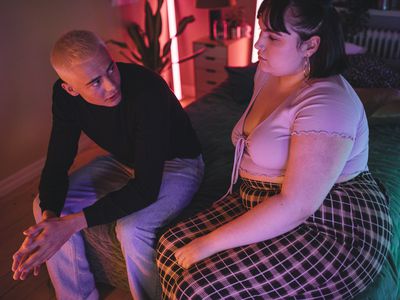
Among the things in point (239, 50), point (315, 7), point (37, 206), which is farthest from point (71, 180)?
Result: point (239, 50)

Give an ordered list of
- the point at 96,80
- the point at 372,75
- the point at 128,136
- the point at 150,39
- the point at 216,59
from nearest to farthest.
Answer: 1. the point at 96,80
2. the point at 128,136
3. the point at 372,75
4. the point at 150,39
5. the point at 216,59

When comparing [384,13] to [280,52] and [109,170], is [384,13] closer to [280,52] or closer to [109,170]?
[280,52]

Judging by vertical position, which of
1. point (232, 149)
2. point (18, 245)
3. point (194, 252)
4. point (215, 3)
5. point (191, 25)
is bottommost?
point (18, 245)

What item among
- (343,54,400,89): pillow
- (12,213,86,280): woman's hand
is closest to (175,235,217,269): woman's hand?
(12,213,86,280): woman's hand

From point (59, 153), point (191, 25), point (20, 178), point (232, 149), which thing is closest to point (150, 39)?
point (191, 25)

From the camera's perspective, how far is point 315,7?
3.14 ft

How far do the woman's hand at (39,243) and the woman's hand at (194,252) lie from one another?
0.39 meters

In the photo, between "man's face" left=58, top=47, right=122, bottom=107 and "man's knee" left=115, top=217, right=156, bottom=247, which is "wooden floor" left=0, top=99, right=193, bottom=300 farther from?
"man's face" left=58, top=47, right=122, bottom=107

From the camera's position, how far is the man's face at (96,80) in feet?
3.84

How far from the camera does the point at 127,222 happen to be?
1.29 m

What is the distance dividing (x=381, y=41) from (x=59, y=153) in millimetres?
2586

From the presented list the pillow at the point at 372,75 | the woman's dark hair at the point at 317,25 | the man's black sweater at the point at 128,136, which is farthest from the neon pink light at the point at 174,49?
the woman's dark hair at the point at 317,25

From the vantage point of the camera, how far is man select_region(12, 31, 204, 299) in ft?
3.87

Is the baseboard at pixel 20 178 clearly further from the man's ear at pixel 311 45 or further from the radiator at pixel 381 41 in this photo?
the radiator at pixel 381 41
